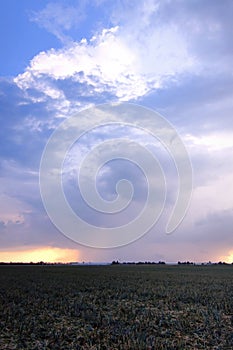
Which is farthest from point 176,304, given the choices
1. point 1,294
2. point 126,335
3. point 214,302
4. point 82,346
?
point 1,294

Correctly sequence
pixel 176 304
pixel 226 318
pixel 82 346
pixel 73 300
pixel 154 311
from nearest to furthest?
1. pixel 82 346
2. pixel 226 318
3. pixel 154 311
4. pixel 176 304
5. pixel 73 300

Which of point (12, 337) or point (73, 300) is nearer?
point (12, 337)

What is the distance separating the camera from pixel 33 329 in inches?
684

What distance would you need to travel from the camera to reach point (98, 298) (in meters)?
26.8

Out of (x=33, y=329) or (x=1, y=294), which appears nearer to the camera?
(x=33, y=329)

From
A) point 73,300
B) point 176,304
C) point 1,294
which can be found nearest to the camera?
point 176,304

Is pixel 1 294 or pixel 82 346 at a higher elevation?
pixel 1 294

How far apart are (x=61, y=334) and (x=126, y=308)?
21.3 ft

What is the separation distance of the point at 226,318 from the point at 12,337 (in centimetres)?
1056

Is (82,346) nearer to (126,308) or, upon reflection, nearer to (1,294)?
(126,308)

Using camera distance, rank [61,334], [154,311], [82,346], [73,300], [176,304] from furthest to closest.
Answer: [73,300]
[176,304]
[154,311]
[61,334]
[82,346]

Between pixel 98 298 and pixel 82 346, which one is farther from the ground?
pixel 98 298

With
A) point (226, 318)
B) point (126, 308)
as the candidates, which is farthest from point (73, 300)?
point (226, 318)

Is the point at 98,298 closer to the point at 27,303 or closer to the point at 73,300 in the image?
the point at 73,300
